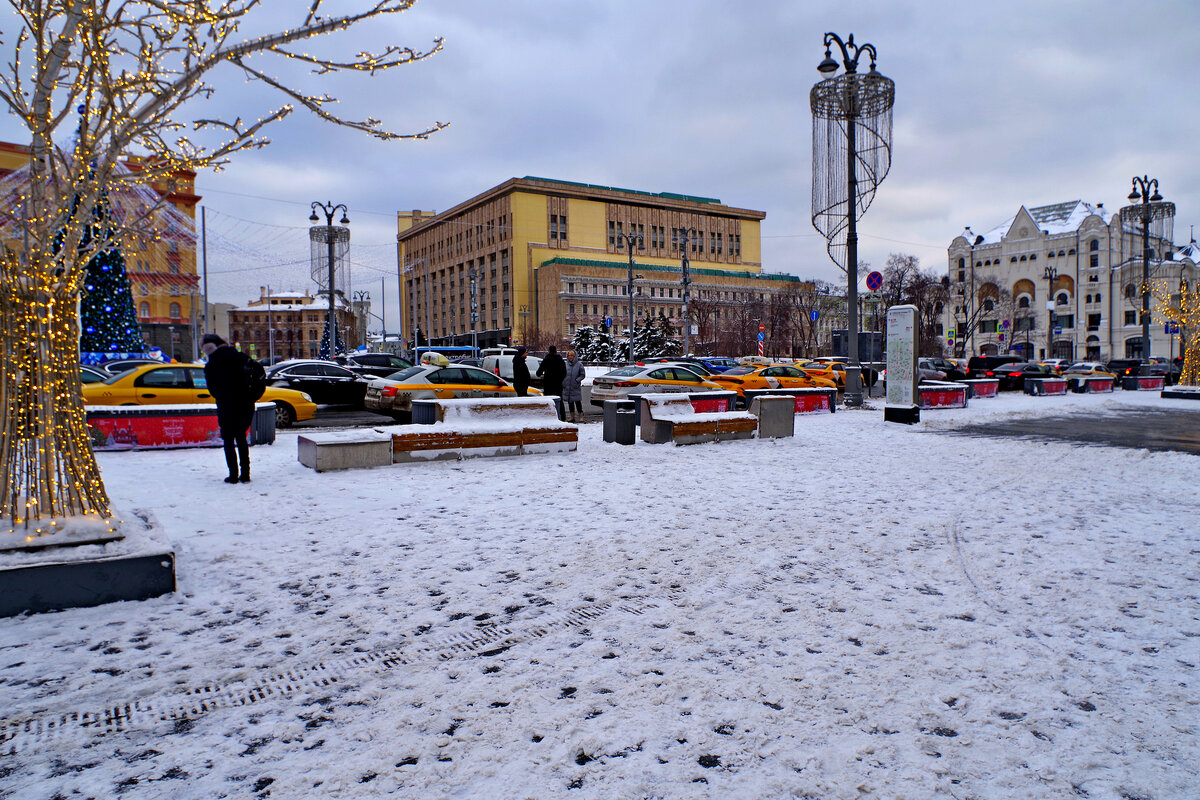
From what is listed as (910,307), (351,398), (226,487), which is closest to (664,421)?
(226,487)

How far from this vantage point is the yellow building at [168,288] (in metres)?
42.6

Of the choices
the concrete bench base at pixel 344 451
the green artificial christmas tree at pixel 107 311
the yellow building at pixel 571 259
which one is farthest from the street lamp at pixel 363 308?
the concrete bench base at pixel 344 451

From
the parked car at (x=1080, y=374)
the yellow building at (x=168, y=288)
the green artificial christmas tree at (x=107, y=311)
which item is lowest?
the parked car at (x=1080, y=374)

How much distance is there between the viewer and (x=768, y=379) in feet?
77.5

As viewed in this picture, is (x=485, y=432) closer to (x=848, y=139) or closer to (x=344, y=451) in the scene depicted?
(x=344, y=451)

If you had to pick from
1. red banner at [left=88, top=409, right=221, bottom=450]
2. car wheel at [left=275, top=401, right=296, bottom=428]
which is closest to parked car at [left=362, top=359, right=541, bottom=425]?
car wheel at [left=275, top=401, right=296, bottom=428]

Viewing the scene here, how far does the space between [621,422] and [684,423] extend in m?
1.12

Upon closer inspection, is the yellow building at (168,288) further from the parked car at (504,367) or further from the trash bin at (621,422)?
the trash bin at (621,422)

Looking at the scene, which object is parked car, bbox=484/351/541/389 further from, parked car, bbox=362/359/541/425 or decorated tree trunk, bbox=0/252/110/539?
decorated tree trunk, bbox=0/252/110/539

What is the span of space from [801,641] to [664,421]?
8.29m

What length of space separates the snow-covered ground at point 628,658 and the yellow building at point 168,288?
92.4ft

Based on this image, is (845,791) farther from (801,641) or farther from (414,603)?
(414,603)

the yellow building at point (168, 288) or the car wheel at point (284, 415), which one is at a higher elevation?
the yellow building at point (168, 288)

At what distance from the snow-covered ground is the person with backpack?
4.00 feet
